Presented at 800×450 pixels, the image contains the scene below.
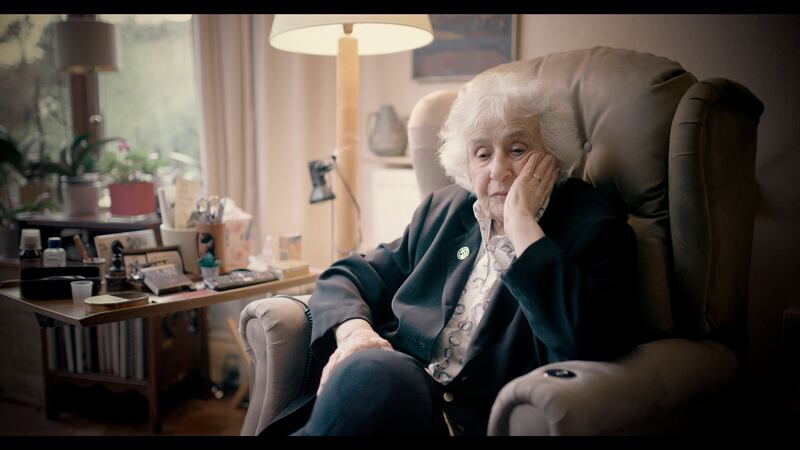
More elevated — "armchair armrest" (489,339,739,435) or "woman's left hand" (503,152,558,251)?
"woman's left hand" (503,152,558,251)

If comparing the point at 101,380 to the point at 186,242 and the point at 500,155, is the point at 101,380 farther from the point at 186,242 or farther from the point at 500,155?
the point at 500,155

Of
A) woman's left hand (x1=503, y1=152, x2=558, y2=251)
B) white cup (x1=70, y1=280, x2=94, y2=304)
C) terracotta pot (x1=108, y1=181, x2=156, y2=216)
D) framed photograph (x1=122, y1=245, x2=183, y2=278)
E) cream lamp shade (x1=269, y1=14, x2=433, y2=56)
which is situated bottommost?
white cup (x1=70, y1=280, x2=94, y2=304)

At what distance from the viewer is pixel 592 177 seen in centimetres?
142

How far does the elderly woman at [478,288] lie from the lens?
109cm

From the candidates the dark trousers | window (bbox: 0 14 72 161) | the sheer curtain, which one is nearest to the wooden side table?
the sheer curtain

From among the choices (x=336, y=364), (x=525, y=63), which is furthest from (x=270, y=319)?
(x=525, y=63)

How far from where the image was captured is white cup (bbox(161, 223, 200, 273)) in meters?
1.87

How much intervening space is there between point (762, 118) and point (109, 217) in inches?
87.0

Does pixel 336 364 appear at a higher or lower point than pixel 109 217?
lower

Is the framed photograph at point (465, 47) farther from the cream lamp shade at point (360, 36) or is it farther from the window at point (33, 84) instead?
the window at point (33, 84)

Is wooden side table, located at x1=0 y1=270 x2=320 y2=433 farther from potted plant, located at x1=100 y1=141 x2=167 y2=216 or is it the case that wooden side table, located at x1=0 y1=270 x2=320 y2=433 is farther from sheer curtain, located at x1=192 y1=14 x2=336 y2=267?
sheer curtain, located at x1=192 y1=14 x2=336 y2=267

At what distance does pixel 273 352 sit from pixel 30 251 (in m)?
0.87

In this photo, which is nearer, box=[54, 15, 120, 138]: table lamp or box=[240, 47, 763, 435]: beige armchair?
box=[240, 47, 763, 435]: beige armchair
